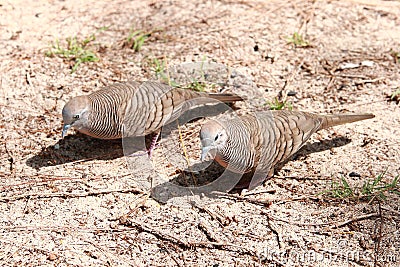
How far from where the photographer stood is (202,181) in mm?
5285

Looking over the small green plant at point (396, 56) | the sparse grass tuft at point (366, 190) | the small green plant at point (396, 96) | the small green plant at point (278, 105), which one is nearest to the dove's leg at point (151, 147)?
the small green plant at point (278, 105)

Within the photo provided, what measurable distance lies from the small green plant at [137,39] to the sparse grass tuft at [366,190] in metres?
3.15

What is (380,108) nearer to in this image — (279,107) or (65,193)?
(279,107)

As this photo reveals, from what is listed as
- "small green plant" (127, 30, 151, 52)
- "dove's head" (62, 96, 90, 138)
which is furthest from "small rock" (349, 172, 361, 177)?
"small green plant" (127, 30, 151, 52)

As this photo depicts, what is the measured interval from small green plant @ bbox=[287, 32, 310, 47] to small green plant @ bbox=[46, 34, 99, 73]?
95.7 inches

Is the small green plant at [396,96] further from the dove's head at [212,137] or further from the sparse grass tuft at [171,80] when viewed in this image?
the dove's head at [212,137]

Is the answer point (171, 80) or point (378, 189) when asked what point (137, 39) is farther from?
point (378, 189)

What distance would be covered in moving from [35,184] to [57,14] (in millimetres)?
3197

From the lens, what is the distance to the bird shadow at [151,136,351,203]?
5.12 meters

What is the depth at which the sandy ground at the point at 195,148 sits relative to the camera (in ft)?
14.8

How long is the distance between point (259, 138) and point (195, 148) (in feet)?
2.85

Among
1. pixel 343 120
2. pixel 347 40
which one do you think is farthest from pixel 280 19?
pixel 343 120

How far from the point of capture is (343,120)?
5.46 meters

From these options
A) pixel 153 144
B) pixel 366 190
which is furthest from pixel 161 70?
pixel 366 190
